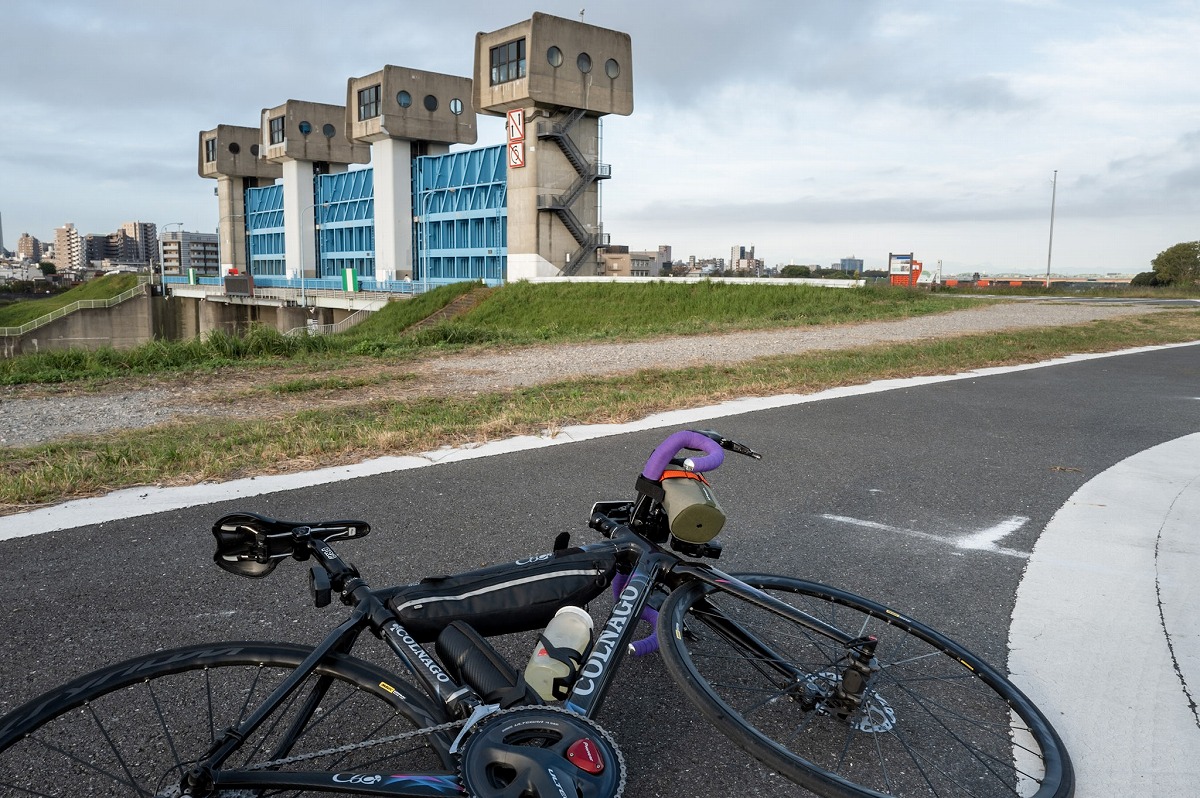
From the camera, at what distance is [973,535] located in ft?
15.9

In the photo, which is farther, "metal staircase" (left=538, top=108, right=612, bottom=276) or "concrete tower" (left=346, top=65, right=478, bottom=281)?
"concrete tower" (left=346, top=65, right=478, bottom=281)

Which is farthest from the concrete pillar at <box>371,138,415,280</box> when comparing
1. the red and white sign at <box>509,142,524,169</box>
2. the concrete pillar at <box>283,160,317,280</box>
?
the concrete pillar at <box>283,160,317,280</box>

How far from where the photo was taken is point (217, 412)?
8.96 metres

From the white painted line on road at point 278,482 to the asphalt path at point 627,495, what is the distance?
10cm

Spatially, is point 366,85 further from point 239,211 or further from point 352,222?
point 239,211

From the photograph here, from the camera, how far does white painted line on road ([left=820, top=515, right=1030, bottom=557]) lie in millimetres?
4633

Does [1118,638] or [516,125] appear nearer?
[1118,638]

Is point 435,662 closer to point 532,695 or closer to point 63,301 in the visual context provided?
point 532,695

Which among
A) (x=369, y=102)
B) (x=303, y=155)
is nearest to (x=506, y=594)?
(x=369, y=102)

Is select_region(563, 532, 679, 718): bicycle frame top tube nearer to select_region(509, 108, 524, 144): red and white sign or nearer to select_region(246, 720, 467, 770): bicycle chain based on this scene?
select_region(246, 720, 467, 770): bicycle chain

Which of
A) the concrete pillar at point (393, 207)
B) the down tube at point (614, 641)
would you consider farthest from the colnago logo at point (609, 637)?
the concrete pillar at point (393, 207)

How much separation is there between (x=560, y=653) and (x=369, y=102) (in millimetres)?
67550

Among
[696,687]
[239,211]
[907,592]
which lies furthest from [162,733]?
[239,211]

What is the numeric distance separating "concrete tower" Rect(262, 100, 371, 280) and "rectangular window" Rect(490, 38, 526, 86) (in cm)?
2847
